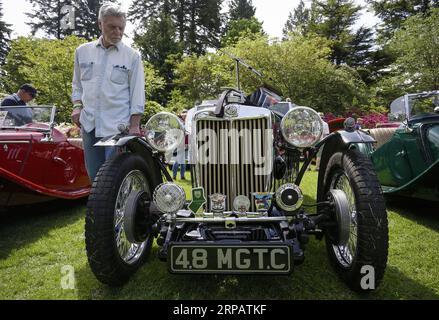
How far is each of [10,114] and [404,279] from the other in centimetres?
463

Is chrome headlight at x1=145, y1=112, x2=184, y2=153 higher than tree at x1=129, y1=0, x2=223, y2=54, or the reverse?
tree at x1=129, y1=0, x2=223, y2=54

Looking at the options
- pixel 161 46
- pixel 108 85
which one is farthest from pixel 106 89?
pixel 161 46

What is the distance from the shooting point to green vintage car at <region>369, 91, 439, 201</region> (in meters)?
3.28

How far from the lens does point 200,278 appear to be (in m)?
2.21

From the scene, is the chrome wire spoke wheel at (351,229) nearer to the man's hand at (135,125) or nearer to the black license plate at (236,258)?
the black license plate at (236,258)

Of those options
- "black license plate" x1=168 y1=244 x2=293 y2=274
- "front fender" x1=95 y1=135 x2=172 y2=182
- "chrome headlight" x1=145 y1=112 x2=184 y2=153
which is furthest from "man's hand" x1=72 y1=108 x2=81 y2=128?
"black license plate" x1=168 y1=244 x2=293 y2=274

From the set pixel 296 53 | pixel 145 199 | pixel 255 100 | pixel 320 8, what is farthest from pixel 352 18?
pixel 145 199

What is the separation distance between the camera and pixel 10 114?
4.23 m

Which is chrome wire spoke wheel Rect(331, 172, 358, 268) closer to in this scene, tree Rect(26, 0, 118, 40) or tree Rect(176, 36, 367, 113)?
tree Rect(176, 36, 367, 113)

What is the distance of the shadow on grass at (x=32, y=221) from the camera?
10.3 ft

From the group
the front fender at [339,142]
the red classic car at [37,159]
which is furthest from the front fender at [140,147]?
the red classic car at [37,159]

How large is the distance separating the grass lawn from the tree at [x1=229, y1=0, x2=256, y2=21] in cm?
3063

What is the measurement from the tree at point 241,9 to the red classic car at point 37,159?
29187 mm
